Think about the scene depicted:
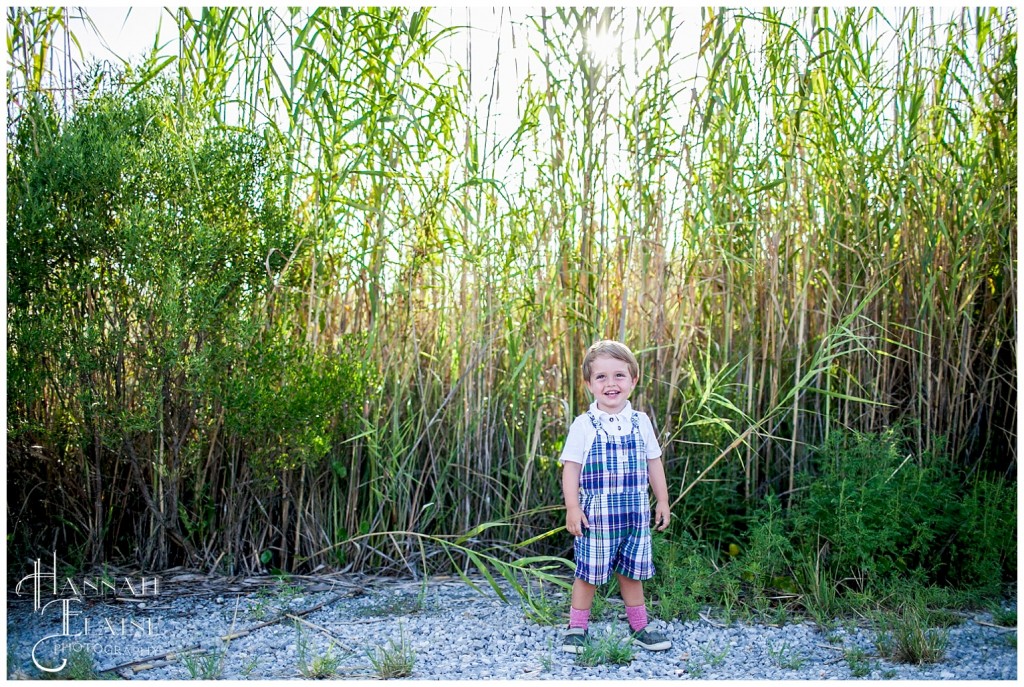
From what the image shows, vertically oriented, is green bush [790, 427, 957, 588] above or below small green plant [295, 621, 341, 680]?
above

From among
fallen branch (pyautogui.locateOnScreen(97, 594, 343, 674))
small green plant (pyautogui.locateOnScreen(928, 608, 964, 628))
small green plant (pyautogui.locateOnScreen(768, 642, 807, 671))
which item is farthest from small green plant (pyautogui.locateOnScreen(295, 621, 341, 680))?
small green plant (pyautogui.locateOnScreen(928, 608, 964, 628))

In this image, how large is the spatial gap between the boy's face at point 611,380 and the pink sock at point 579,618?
0.58m

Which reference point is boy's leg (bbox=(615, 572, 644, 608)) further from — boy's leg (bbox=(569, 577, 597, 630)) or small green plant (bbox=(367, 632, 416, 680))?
small green plant (bbox=(367, 632, 416, 680))

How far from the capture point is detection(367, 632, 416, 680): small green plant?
244 centimetres

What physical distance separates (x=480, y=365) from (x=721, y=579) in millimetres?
1068

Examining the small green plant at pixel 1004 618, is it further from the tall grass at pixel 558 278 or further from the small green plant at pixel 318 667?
the small green plant at pixel 318 667

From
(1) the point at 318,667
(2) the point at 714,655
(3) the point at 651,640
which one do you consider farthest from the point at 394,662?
(2) the point at 714,655

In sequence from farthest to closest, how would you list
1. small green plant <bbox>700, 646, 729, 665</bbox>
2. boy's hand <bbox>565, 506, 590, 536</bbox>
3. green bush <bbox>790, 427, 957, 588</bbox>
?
1. green bush <bbox>790, 427, 957, 588</bbox>
2. boy's hand <bbox>565, 506, 590, 536</bbox>
3. small green plant <bbox>700, 646, 729, 665</bbox>

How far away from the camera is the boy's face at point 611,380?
8.75 feet

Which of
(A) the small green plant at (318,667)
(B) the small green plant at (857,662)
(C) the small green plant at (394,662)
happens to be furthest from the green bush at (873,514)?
(A) the small green plant at (318,667)

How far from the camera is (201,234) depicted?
2971mm

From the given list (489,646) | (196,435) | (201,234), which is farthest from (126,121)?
(489,646)

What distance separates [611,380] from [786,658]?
86 cm

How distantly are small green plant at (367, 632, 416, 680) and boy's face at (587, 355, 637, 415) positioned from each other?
0.85m
